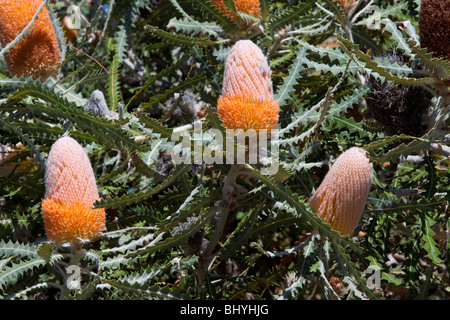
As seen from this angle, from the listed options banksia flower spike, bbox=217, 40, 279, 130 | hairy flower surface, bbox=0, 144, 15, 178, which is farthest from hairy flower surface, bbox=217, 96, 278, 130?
hairy flower surface, bbox=0, 144, 15, 178

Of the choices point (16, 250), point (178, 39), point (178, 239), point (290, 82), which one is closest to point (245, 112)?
point (290, 82)

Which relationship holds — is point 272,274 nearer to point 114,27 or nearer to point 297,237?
point 297,237

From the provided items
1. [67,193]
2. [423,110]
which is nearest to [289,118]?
[423,110]

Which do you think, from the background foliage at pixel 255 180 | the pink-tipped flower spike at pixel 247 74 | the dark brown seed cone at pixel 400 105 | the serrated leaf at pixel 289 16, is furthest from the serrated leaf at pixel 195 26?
the dark brown seed cone at pixel 400 105

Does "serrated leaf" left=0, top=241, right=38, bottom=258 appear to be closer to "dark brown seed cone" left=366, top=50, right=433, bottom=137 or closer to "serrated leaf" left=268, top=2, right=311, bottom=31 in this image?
"serrated leaf" left=268, top=2, right=311, bottom=31

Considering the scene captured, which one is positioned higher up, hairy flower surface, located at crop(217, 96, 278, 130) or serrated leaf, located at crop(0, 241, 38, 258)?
hairy flower surface, located at crop(217, 96, 278, 130)

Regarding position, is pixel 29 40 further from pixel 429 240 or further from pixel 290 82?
pixel 429 240
